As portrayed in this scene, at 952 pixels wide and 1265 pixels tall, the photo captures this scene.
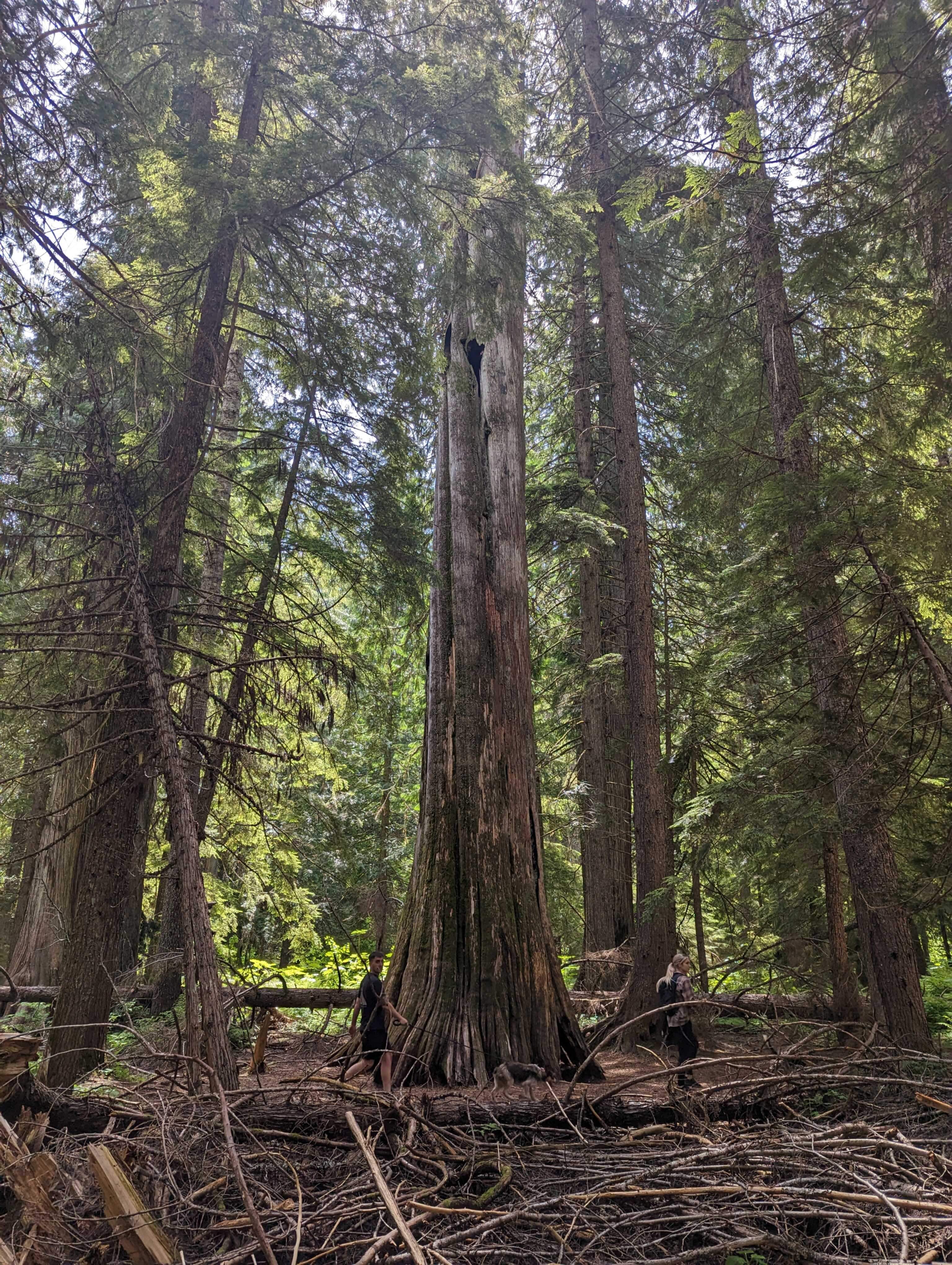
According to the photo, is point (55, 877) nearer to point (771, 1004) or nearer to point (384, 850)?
point (384, 850)

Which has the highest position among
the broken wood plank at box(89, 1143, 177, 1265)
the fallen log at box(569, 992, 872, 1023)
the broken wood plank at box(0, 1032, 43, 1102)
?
the broken wood plank at box(0, 1032, 43, 1102)

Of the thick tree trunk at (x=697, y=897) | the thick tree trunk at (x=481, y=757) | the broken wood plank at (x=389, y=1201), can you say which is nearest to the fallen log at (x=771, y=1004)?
the thick tree trunk at (x=697, y=897)

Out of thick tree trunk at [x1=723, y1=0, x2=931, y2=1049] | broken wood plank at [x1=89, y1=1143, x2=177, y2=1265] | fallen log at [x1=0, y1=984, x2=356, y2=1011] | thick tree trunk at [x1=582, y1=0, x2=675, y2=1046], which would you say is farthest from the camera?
fallen log at [x1=0, y1=984, x2=356, y2=1011]

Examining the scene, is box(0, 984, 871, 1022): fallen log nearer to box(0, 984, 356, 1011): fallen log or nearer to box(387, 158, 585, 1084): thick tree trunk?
box(0, 984, 356, 1011): fallen log

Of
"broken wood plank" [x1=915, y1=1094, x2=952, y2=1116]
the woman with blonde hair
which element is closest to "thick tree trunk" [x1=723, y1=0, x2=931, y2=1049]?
the woman with blonde hair

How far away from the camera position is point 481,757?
723cm

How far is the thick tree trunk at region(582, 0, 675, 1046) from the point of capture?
9266 mm

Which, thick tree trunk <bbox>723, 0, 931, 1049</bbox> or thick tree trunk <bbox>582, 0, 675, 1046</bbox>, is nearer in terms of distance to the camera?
thick tree trunk <bbox>723, 0, 931, 1049</bbox>

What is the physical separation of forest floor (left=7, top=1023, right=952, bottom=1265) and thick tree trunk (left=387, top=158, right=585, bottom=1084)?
1.46m

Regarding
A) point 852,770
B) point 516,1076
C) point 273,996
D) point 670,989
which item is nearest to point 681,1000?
point 670,989

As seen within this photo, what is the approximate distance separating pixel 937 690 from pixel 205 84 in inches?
350

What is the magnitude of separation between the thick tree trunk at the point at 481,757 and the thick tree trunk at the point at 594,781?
3601 millimetres

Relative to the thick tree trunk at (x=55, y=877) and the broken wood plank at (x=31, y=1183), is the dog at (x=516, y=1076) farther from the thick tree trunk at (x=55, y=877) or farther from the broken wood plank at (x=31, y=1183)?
the thick tree trunk at (x=55, y=877)

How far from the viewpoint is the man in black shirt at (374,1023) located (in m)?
5.96
